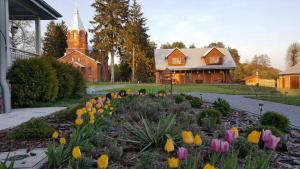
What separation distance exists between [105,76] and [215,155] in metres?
62.5

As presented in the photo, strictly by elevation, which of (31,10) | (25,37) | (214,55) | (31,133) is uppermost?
(25,37)

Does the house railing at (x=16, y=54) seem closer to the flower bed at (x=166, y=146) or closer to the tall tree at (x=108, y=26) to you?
the flower bed at (x=166, y=146)

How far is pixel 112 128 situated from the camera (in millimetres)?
4973

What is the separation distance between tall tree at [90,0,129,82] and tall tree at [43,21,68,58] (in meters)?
10.8

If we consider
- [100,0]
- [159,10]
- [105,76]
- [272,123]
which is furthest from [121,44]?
[272,123]

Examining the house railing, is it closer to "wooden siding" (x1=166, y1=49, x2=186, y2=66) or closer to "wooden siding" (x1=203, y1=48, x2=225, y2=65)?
"wooden siding" (x1=166, y1=49, x2=186, y2=66)

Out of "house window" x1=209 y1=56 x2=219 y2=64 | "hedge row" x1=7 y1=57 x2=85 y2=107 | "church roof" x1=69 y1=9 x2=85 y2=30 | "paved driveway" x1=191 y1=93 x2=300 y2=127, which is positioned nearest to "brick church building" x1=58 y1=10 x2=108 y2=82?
"church roof" x1=69 y1=9 x2=85 y2=30

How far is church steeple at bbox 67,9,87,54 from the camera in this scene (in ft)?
187

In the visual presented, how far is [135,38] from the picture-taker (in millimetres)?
51531

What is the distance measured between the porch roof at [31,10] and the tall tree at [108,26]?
Answer: 36.1m

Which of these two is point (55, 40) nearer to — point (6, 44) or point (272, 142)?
point (6, 44)

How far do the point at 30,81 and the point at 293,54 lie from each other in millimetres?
59400

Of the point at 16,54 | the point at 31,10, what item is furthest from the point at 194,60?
the point at 16,54

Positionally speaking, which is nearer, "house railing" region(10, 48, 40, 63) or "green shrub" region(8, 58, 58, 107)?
"green shrub" region(8, 58, 58, 107)
